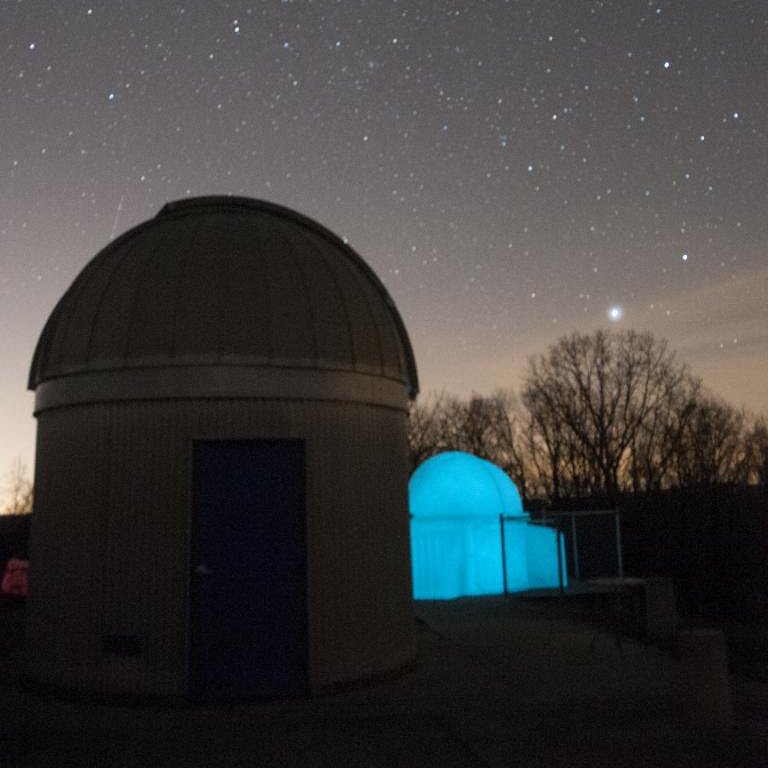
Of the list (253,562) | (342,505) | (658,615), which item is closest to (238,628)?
(253,562)

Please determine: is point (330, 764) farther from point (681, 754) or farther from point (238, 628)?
point (681, 754)

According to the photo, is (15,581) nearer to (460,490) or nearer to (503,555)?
(460,490)

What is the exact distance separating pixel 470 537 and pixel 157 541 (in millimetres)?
10922

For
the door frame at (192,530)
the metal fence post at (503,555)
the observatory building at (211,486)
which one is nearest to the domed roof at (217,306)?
the observatory building at (211,486)

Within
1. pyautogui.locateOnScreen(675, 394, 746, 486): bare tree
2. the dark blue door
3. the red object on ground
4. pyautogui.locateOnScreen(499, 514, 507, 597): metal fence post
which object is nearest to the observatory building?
the dark blue door

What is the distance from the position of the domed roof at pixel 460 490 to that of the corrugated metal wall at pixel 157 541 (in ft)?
31.8

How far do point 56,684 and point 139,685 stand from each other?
3.59 feet

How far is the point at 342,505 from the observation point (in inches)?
321

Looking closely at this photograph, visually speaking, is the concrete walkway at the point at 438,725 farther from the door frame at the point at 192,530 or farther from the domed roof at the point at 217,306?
the domed roof at the point at 217,306

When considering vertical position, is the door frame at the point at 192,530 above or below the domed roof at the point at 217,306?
below

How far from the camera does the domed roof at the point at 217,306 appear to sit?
7.91 meters

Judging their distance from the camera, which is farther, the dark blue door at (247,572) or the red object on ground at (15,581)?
the red object on ground at (15,581)

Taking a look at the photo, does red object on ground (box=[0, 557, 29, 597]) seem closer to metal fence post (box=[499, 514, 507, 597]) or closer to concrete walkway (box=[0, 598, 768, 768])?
concrete walkway (box=[0, 598, 768, 768])

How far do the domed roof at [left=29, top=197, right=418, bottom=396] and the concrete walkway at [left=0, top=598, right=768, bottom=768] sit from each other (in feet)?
11.0
